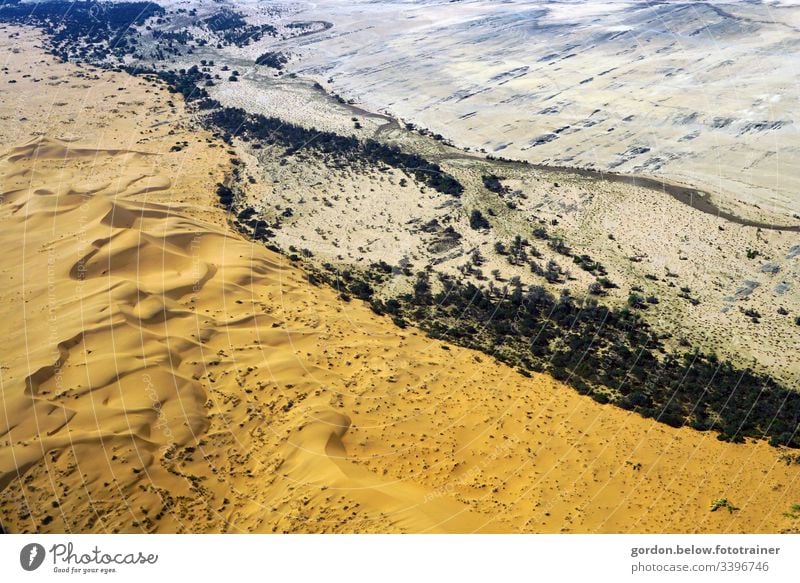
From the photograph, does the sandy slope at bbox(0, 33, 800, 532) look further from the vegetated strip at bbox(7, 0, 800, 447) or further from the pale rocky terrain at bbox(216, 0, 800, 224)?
the pale rocky terrain at bbox(216, 0, 800, 224)

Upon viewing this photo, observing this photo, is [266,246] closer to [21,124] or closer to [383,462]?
[383,462]
